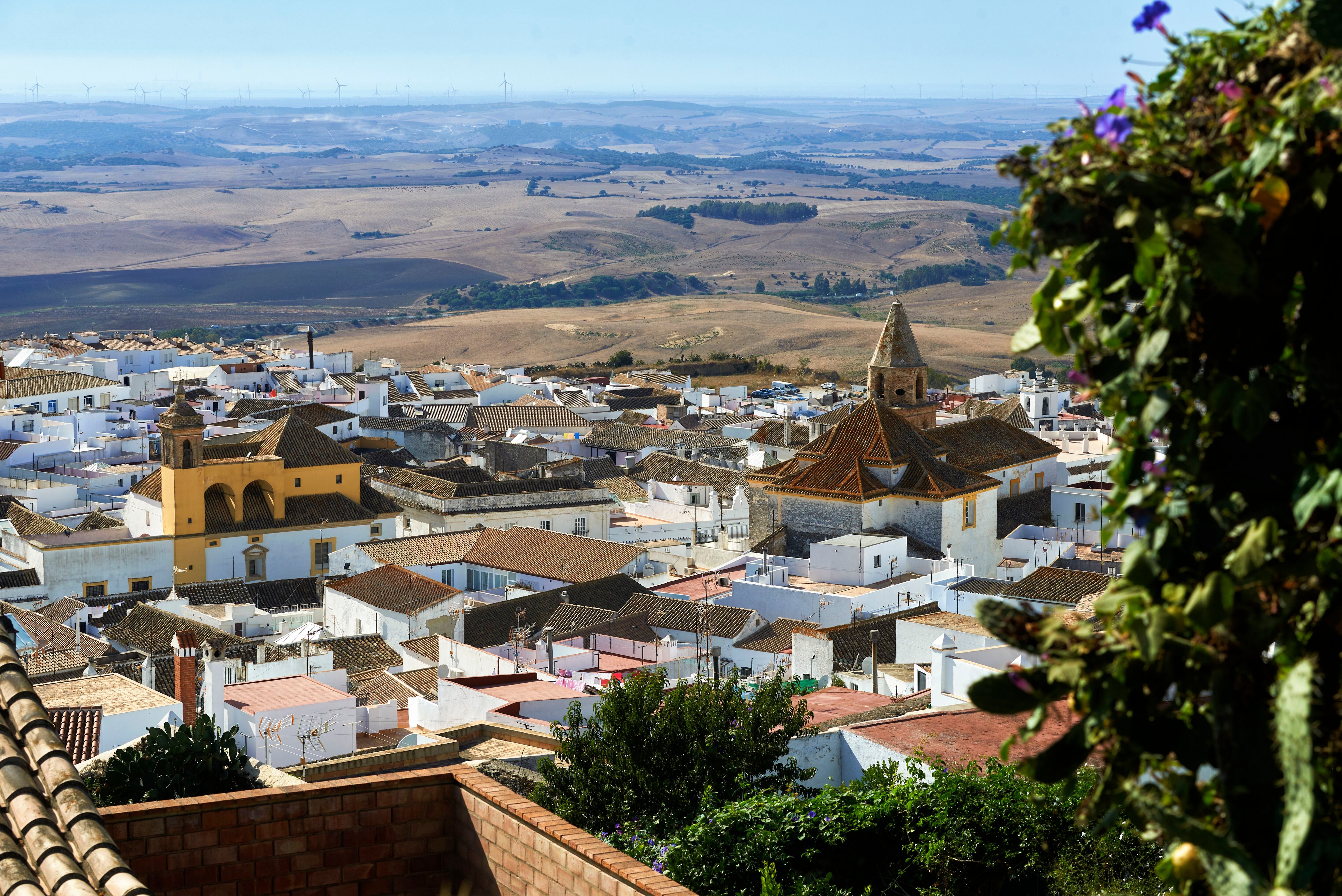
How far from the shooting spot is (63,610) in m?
34.1

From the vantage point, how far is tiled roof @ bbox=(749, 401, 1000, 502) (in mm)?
38875

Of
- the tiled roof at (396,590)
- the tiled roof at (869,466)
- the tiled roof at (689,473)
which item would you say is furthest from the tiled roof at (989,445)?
the tiled roof at (396,590)

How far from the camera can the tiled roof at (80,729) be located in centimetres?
1541

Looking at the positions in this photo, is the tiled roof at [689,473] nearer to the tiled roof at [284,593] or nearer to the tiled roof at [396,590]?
the tiled roof at [284,593]

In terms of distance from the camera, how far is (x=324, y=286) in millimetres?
181250

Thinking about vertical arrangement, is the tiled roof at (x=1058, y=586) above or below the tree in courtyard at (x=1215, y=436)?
below

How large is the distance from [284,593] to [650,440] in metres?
23.5

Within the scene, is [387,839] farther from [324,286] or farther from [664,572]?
[324,286]

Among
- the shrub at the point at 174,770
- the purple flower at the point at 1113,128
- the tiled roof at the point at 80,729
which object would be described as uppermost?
the purple flower at the point at 1113,128

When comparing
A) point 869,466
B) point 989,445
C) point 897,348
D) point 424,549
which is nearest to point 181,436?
point 424,549

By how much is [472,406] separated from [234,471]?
27701 millimetres

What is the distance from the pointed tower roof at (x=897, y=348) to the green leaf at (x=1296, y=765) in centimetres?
4454

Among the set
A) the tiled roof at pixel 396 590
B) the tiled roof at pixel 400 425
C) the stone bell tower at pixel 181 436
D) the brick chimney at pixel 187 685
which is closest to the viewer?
the brick chimney at pixel 187 685

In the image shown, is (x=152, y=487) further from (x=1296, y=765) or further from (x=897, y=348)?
(x=1296, y=765)
